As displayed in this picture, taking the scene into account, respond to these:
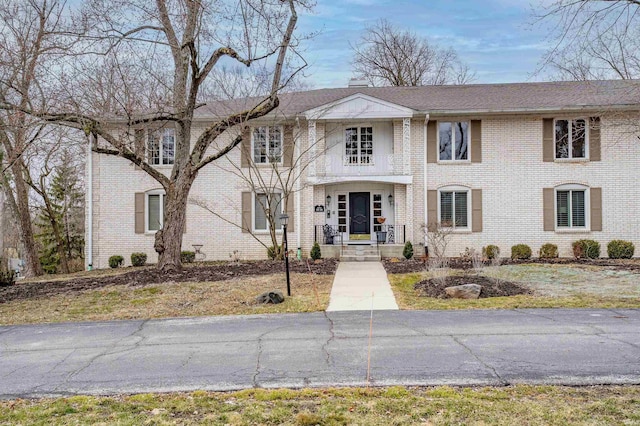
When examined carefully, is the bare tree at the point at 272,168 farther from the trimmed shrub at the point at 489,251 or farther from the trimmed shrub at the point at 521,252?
the trimmed shrub at the point at 521,252

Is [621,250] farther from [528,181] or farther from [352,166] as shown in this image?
[352,166]

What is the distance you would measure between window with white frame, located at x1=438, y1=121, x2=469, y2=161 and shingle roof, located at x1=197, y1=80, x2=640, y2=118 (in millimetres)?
741

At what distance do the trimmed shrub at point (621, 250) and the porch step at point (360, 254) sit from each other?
8.08 meters

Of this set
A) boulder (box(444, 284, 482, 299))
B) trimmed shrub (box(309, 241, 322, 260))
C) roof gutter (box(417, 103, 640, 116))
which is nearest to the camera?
boulder (box(444, 284, 482, 299))

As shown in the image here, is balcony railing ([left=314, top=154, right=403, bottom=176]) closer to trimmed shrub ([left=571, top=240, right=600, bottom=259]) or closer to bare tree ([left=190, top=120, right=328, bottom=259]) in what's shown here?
bare tree ([left=190, top=120, right=328, bottom=259])

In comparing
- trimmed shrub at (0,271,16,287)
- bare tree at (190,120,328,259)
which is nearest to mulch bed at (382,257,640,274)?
bare tree at (190,120,328,259)

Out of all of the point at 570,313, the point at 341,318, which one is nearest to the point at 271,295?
the point at 341,318

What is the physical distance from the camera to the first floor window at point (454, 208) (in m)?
18.9

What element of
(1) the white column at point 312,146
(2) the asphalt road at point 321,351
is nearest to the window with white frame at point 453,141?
(1) the white column at point 312,146

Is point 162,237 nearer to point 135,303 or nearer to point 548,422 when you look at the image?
point 135,303

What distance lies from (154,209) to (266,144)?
5.04 m

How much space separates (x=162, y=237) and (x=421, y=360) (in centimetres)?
1019

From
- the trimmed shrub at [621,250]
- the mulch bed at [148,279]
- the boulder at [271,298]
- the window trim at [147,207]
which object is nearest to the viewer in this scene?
the boulder at [271,298]

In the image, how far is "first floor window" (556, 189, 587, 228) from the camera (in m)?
18.6
